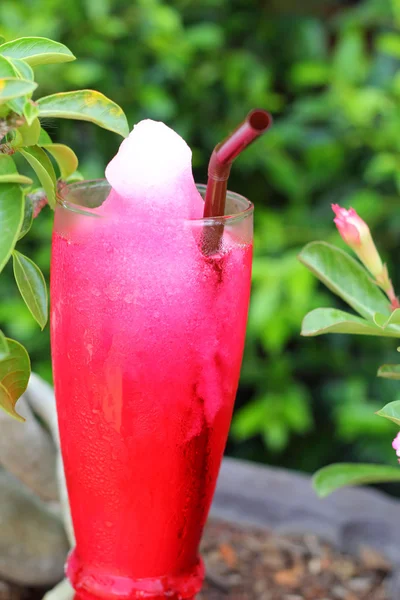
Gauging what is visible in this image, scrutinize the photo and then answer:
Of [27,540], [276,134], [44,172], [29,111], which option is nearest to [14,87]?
[29,111]

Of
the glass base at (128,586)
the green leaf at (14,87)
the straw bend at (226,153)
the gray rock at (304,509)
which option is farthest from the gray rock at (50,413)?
the green leaf at (14,87)

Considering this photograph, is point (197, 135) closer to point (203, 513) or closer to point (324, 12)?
point (324, 12)

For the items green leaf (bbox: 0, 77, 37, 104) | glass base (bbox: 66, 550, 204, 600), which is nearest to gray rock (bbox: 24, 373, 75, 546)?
glass base (bbox: 66, 550, 204, 600)

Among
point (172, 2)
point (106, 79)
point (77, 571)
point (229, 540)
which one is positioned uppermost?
point (172, 2)

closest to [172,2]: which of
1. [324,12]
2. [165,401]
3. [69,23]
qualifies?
[69,23]

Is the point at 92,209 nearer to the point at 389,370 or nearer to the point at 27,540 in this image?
the point at 389,370

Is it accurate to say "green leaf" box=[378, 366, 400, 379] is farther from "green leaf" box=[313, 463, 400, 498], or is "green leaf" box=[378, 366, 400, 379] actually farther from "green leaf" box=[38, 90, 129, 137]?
"green leaf" box=[38, 90, 129, 137]

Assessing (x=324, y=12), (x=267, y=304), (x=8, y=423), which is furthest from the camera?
(x=324, y=12)
